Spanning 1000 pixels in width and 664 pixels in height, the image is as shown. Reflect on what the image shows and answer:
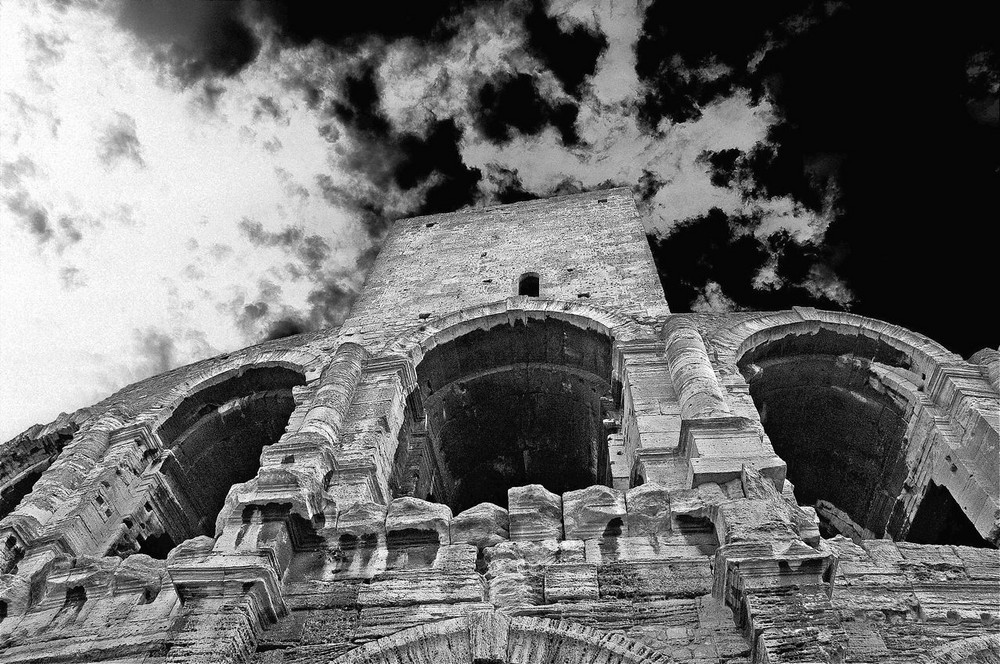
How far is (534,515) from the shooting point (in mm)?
6914

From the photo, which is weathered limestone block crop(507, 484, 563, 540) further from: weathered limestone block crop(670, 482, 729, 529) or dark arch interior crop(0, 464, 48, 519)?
dark arch interior crop(0, 464, 48, 519)

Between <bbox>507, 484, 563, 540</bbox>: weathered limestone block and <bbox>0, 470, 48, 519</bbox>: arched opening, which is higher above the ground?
<bbox>0, 470, 48, 519</bbox>: arched opening

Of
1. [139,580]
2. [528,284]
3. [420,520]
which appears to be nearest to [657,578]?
[420,520]

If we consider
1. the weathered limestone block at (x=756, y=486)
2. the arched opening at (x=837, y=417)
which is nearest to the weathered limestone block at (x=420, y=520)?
the weathered limestone block at (x=756, y=486)

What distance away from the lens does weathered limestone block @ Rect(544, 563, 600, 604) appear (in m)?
5.97

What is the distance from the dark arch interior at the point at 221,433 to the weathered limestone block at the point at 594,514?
6138 millimetres

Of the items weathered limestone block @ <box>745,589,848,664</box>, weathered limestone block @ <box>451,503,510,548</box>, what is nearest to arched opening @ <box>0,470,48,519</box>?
weathered limestone block @ <box>451,503,510,548</box>

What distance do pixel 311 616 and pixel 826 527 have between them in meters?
7.72

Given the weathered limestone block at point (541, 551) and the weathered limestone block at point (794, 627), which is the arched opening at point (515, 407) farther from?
the weathered limestone block at point (794, 627)

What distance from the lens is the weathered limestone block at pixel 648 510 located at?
265 inches

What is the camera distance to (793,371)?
11.4 metres

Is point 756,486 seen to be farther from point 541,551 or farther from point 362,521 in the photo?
point 362,521

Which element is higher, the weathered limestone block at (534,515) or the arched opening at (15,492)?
the arched opening at (15,492)

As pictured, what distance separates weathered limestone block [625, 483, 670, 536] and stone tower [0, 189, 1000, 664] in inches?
1.0
